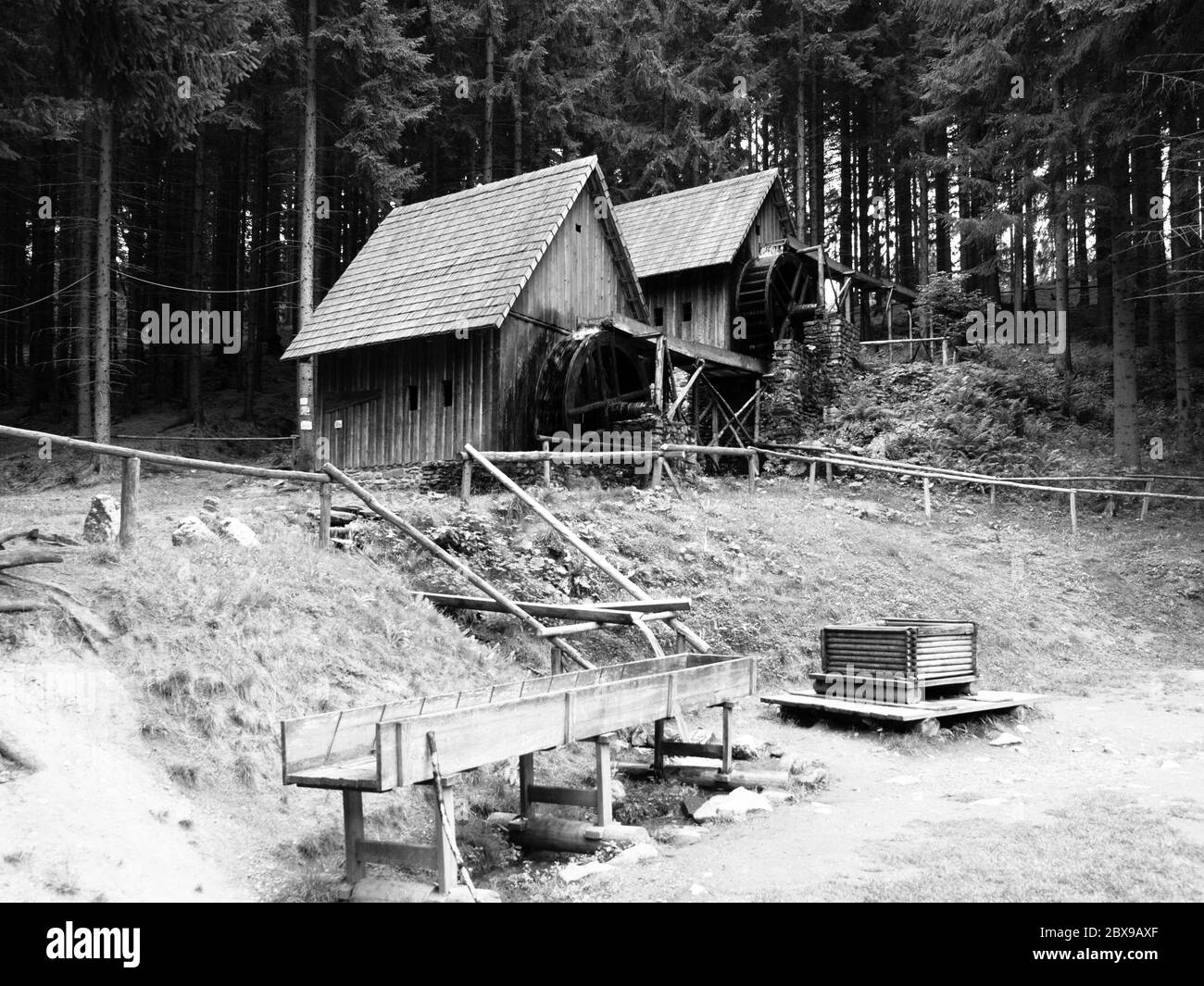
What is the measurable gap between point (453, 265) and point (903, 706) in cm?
1269

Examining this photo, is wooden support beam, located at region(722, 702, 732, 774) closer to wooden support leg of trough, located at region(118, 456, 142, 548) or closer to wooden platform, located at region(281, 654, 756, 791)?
wooden platform, located at region(281, 654, 756, 791)

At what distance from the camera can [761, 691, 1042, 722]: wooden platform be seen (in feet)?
34.8

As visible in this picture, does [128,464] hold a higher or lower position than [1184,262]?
lower

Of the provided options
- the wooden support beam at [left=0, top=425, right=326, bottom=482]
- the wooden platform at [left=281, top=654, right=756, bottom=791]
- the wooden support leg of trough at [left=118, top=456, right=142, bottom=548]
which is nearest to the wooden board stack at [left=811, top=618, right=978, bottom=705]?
the wooden platform at [left=281, top=654, right=756, bottom=791]

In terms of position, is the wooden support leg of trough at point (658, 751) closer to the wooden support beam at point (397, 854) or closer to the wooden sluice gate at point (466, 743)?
the wooden sluice gate at point (466, 743)

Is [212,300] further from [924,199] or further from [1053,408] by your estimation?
[1053,408]

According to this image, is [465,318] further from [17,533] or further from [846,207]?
[846,207]

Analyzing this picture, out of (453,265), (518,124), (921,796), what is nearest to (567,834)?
(921,796)

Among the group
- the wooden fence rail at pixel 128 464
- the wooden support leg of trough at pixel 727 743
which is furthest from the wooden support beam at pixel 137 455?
the wooden support leg of trough at pixel 727 743

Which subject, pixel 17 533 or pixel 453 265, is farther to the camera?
pixel 453 265

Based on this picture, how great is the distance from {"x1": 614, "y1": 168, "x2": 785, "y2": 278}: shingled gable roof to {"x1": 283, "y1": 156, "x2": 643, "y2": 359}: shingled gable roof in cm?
560

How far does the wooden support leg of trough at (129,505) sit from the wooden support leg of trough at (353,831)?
4.25m

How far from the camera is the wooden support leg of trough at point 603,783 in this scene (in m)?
7.22

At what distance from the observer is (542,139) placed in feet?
103
